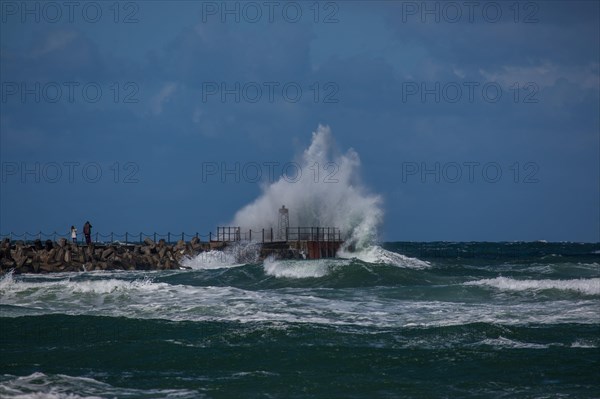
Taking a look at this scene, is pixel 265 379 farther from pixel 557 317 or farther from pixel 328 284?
pixel 328 284

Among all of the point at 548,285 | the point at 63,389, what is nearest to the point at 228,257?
the point at 548,285

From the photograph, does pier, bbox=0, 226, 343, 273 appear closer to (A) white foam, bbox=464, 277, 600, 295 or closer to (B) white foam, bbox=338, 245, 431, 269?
(B) white foam, bbox=338, 245, 431, 269

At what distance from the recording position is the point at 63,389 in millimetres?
13305

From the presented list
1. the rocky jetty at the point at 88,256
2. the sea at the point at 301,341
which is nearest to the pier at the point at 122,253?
the rocky jetty at the point at 88,256

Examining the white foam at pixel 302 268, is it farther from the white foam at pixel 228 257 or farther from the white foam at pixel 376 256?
the white foam at pixel 376 256

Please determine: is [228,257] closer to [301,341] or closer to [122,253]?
[122,253]

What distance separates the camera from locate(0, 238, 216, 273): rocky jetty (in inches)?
1599

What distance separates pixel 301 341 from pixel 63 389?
19.8 feet

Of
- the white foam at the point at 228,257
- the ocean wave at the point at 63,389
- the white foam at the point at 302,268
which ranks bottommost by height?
the ocean wave at the point at 63,389

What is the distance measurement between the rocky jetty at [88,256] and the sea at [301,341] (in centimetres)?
1076

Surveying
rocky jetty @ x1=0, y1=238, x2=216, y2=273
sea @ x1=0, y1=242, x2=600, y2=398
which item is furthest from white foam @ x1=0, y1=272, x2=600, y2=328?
rocky jetty @ x1=0, y1=238, x2=216, y2=273

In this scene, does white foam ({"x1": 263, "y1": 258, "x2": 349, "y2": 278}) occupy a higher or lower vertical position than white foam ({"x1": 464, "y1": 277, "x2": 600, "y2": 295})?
higher

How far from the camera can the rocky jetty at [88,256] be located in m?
40.6

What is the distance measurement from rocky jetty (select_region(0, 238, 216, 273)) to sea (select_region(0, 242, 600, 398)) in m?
10.8
